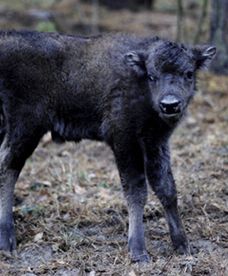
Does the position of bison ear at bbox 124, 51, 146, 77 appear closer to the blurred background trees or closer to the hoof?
the hoof

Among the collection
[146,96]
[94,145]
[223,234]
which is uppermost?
[146,96]

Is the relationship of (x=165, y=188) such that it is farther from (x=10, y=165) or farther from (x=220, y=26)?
(x=220, y=26)

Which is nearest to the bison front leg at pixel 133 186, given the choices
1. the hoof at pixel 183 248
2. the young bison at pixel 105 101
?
the young bison at pixel 105 101

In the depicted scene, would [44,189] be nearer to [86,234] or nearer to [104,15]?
[86,234]

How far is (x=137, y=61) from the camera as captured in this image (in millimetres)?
7371

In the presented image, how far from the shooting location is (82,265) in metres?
7.00

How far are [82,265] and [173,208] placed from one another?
3.89 feet

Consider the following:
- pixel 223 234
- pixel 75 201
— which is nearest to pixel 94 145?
pixel 75 201

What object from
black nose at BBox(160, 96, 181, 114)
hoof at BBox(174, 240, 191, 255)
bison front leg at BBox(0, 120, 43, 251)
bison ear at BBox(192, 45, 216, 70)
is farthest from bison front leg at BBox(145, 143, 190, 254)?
bison front leg at BBox(0, 120, 43, 251)

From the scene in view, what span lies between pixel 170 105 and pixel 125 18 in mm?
12659

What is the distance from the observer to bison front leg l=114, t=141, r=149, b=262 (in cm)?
736

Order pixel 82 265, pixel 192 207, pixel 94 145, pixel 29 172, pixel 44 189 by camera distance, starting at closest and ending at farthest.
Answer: pixel 82 265
pixel 192 207
pixel 44 189
pixel 29 172
pixel 94 145

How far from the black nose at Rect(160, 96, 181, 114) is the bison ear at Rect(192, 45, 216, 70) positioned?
77cm

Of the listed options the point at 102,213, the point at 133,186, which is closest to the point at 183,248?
the point at 133,186
